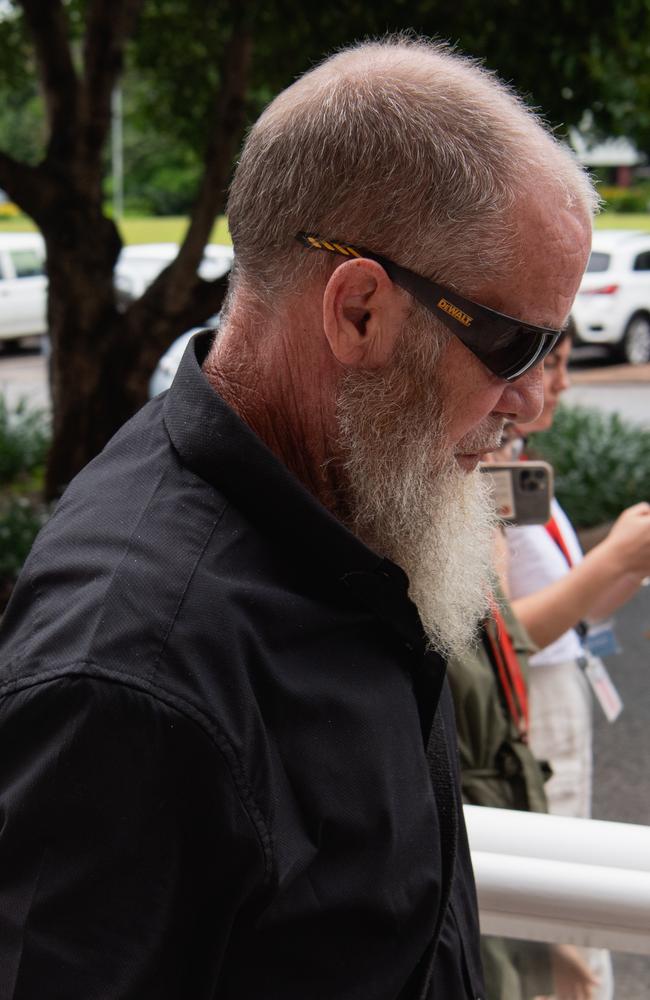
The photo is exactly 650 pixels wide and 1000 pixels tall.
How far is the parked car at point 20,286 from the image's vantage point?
20094 mm

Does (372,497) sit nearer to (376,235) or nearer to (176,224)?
(376,235)

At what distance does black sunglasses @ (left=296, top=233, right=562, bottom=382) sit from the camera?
1182 mm

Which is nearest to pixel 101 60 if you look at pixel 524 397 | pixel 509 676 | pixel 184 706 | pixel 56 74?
pixel 56 74

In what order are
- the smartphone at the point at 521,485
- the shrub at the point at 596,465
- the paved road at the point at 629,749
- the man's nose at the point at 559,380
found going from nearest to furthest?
the paved road at the point at 629,749, the smartphone at the point at 521,485, the man's nose at the point at 559,380, the shrub at the point at 596,465

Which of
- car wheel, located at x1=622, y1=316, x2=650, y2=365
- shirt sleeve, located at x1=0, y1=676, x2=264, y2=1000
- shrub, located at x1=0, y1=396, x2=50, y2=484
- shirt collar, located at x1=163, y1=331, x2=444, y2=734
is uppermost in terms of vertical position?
shirt collar, located at x1=163, y1=331, x2=444, y2=734

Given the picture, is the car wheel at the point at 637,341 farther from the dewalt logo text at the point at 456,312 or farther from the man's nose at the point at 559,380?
the dewalt logo text at the point at 456,312

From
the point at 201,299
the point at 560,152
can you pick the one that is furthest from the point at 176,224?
the point at 560,152

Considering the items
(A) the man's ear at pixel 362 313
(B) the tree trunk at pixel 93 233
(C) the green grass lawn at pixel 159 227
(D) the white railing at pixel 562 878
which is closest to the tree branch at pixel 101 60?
(B) the tree trunk at pixel 93 233

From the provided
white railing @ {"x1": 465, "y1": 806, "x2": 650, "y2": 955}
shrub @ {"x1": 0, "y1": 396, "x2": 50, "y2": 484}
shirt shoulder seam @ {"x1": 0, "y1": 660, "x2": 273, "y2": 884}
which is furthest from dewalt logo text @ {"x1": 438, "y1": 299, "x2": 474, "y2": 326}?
shrub @ {"x1": 0, "y1": 396, "x2": 50, "y2": 484}

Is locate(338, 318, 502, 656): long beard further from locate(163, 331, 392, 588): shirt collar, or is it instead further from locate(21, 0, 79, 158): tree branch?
locate(21, 0, 79, 158): tree branch

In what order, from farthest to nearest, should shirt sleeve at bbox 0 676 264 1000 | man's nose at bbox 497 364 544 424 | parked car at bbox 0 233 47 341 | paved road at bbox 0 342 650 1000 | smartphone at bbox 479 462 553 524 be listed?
parked car at bbox 0 233 47 341 → smartphone at bbox 479 462 553 524 → paved road at bbox 0 342 650 1000 → man's nose at bbox 497 364 544 424 → shirt sleeve at bbox 0 676 264 1000

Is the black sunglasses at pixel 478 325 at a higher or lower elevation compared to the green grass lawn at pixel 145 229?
higher

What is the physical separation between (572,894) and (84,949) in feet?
2.04

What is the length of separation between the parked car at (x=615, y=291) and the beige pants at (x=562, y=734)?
49.7 feet
